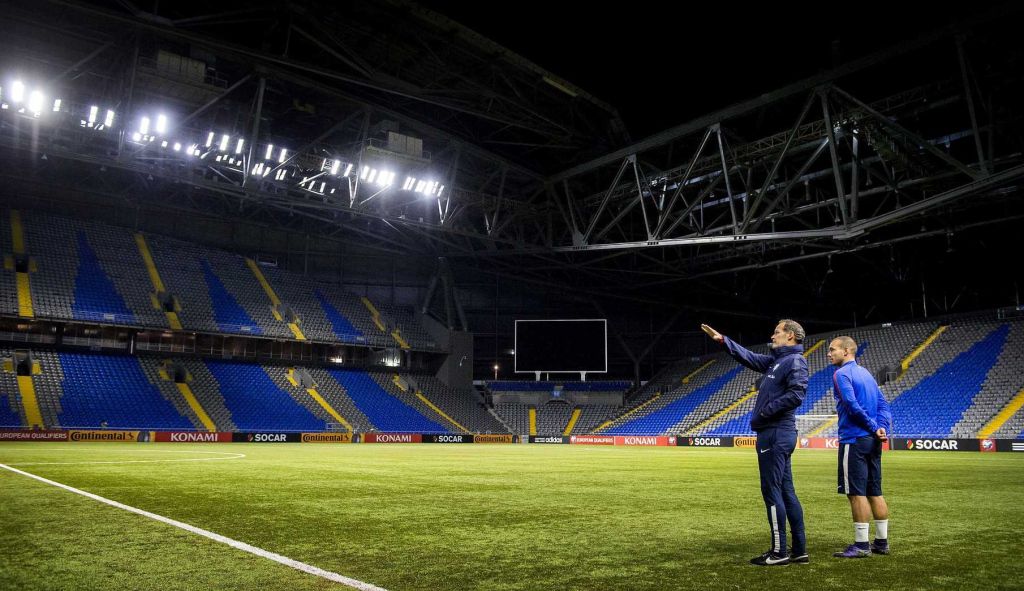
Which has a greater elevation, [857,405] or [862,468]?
[857,405]

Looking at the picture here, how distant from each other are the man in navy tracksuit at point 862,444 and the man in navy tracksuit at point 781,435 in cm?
54

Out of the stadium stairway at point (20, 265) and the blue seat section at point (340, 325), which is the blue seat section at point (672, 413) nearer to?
the blue seat section at point (340, 325)

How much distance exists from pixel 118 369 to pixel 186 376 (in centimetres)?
367

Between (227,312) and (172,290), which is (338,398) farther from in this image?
(172,290)

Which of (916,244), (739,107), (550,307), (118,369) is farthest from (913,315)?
(118,369)

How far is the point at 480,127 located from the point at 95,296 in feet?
83.2

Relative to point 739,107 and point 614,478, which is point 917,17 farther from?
point 614,478

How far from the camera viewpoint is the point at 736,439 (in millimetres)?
40719

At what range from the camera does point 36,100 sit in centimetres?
2830

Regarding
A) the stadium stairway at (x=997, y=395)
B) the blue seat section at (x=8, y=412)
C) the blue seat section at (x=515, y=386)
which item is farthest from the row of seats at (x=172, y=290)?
the stadium stairway at (x=997, y=395)

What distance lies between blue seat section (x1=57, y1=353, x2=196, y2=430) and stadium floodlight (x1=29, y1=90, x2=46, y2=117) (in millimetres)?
15266

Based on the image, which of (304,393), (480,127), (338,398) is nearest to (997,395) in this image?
(480,127)

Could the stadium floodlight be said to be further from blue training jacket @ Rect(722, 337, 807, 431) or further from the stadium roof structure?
blue training jacket @ Rect(722, 337, 807, 431)

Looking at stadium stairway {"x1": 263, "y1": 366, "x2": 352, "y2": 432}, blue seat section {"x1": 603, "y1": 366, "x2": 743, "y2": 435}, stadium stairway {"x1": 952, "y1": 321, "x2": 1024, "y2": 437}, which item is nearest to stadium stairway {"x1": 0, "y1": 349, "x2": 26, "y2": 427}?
stadium stairway {"x1": 263, "y1": 366, "x2": 352, "y2": 432}
